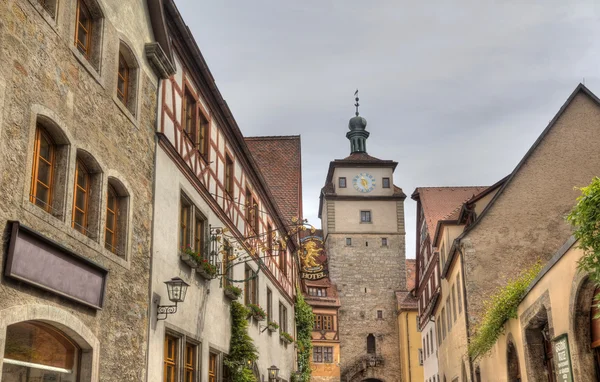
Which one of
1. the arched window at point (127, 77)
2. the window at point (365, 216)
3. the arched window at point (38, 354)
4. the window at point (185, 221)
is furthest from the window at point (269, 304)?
the window at point (365, 216)

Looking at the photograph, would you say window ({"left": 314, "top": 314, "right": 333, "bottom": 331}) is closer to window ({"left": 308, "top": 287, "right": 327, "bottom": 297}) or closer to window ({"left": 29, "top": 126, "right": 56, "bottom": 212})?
window ({"left": 308, "top": 287, "right": 327, "bottom": 297})

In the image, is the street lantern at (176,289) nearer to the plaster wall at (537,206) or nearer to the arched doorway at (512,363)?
the arched doorway at (512,363)

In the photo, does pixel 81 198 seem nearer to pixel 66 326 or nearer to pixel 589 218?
pixel 66 326

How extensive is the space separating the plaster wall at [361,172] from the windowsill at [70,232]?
48.0m

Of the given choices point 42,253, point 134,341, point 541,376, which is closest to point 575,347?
point 541,376

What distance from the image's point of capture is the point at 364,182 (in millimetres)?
57750

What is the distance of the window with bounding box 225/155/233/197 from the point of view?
57.1 ft

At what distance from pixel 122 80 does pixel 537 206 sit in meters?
13.4

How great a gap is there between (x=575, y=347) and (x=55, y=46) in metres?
7.53

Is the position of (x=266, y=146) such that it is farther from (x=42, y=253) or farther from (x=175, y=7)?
(x=42, y=253)

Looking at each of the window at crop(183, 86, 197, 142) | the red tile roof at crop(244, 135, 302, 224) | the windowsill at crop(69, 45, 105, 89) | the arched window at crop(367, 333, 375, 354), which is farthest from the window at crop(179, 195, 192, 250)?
the arched window at crop(367, 333, 375, 354)

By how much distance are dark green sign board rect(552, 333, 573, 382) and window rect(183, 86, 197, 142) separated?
710 cm

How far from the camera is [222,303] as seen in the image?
15.8 m

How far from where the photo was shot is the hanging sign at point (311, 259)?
62.6ft
